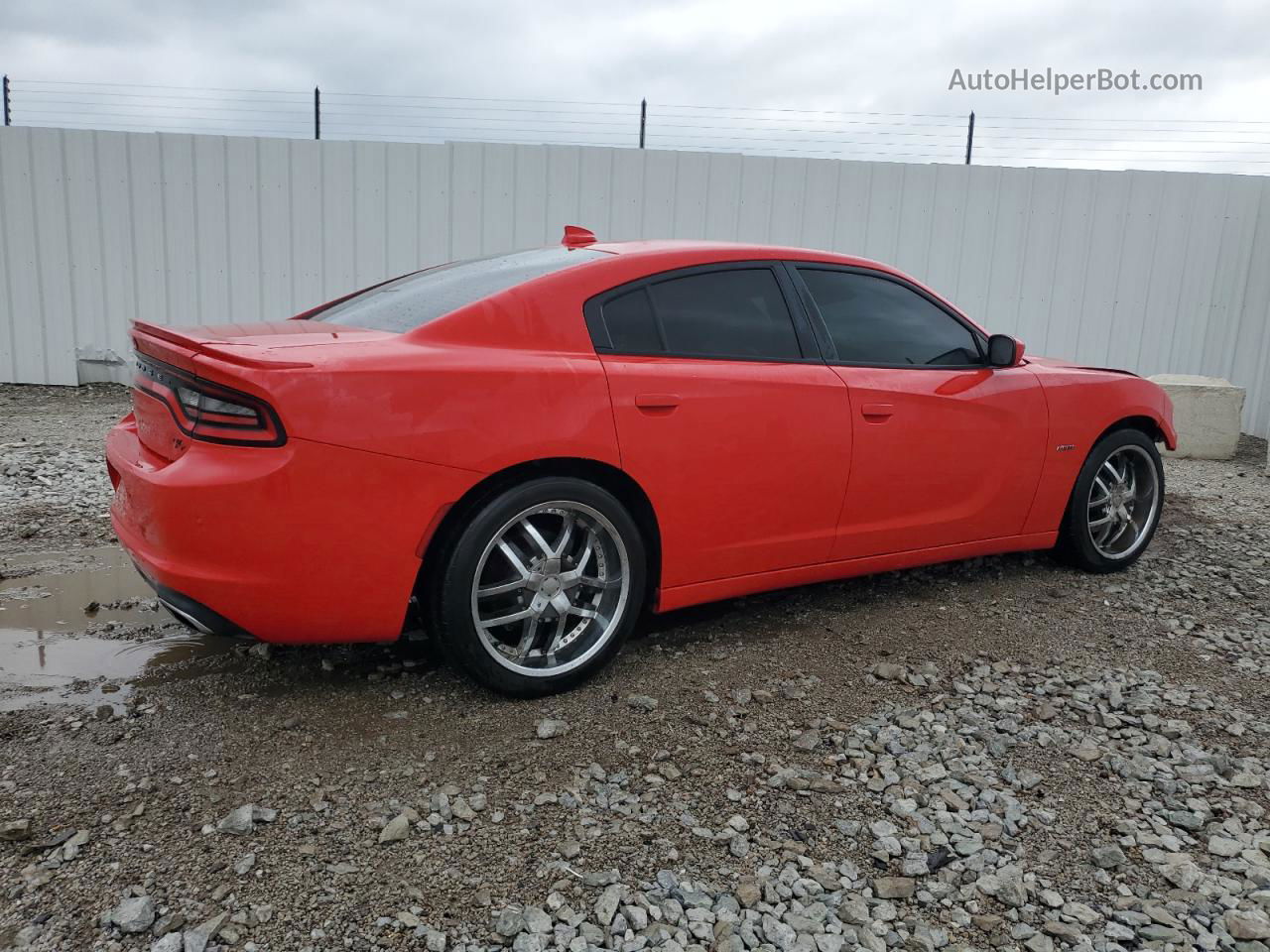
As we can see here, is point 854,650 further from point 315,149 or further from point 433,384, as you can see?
point 315,149

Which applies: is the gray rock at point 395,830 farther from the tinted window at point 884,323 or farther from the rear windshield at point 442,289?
the tinted window at point 884,323

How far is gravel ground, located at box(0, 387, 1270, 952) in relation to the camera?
79.8 inches

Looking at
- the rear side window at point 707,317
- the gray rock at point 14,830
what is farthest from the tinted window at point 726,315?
the gray rock at point 14,830

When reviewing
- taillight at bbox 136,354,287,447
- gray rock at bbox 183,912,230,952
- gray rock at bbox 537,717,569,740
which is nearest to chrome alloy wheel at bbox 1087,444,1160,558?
gray rock at bbox 537,717,569,740

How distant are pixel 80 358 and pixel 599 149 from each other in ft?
18.2

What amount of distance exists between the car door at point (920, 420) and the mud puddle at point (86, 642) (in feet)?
7.95

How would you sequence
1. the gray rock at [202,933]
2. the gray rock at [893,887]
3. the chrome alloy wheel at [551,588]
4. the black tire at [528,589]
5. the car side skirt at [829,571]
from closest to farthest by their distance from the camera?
the gray rock at [202,933] < the gray rock at [893,887] < the black tire at [528,589] < the chrome alloy wheel at [551,588] < the car side skirt at [829,571]

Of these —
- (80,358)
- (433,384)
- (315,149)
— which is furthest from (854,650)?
(80,358)

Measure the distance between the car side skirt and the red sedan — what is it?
12mm

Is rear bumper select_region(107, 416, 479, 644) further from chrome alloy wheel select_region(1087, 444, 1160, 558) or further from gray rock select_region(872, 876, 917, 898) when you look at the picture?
chrome alloy wheel select_region(1087, 444, 1160, 558)

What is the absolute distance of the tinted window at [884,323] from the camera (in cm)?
363

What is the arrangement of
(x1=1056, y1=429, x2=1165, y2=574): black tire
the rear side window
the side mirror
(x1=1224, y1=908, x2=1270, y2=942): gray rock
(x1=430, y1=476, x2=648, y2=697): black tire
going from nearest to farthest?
(x1=1224, y1=908, x2=1270, y2=942): gray rock
(x1=430, y1=476, x2=648, y2=697): black tire
the rear side window
the side mirror
(x1=1056, y1=429, x2=1165, y2=574): black tire

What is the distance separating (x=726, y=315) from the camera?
3.37 m

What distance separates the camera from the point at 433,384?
106 inches
